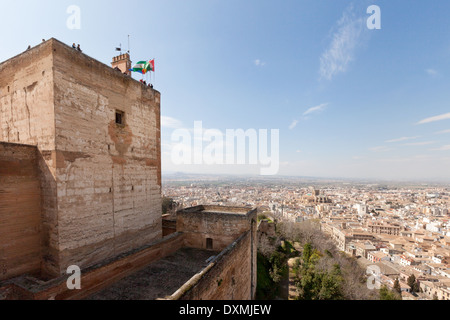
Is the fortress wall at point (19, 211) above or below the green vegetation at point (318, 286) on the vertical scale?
above

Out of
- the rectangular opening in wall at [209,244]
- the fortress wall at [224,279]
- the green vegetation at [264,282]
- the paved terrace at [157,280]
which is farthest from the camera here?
the green vegetation at [264,282]

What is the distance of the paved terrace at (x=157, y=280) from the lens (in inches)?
236

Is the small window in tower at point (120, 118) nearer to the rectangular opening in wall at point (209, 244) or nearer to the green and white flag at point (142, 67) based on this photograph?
the green and white flag at point (142, 67)

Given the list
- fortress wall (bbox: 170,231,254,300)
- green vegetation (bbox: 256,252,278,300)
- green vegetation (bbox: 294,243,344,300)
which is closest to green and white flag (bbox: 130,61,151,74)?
fortress wall (bbox: 170,231,254,300)

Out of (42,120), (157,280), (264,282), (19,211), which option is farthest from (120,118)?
(264,282)

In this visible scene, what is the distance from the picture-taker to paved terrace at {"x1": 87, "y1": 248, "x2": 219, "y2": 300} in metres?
6.00

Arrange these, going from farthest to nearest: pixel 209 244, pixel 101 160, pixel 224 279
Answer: pixel 209 244 < pixel 101 160 < pixel 224 279

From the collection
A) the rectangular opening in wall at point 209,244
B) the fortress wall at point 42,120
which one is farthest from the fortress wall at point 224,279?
the fortress wall at point 42,120

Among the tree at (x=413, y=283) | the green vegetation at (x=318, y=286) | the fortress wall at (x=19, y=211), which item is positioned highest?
the fortress wall at (x=19, y=211)

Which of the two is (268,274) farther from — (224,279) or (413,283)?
(413,283)

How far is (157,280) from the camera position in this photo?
22.5ft
